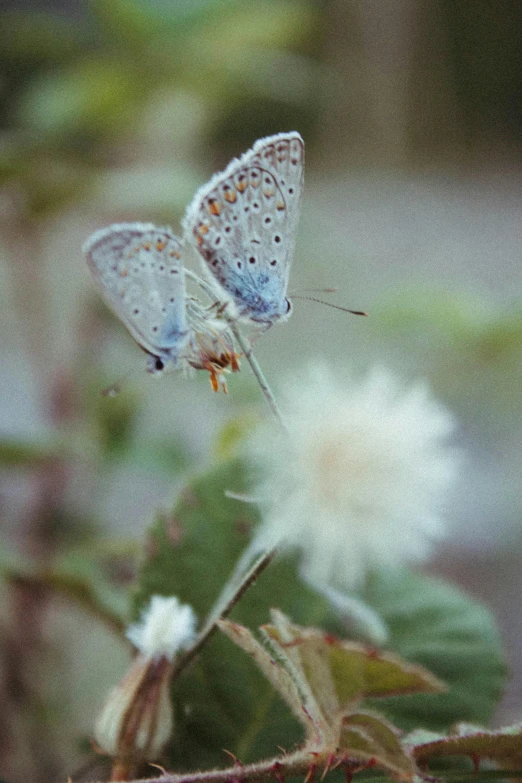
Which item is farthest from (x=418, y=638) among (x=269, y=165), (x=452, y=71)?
(x=452, y=71)

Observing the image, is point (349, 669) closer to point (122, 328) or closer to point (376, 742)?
→ point (376, 742)

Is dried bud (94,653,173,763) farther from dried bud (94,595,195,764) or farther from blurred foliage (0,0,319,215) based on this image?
blurred foliage (0,0,319,215)

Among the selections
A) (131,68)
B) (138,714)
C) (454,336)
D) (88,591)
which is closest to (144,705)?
(138,714)

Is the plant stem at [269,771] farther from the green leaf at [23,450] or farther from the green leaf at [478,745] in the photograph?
the green leaf at [23,450]

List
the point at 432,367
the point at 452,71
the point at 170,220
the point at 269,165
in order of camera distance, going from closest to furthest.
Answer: the point at 269,165, the point at 170,220, the point at 432,367, the point at 452,71

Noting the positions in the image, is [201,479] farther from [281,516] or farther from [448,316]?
[448,316]
